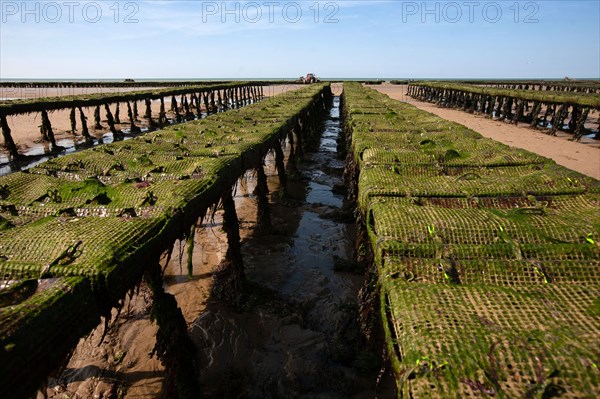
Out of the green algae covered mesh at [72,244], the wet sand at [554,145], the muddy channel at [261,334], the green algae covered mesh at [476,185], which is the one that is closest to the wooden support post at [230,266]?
the muddy channel at [261,334]

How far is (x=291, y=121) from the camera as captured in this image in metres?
14.0

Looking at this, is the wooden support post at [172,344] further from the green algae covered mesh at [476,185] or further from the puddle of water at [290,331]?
the green algae covered mesh at [476,185]

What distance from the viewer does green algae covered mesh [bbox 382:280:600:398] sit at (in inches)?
81.5

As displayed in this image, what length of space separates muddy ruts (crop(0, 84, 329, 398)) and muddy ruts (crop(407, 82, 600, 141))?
24057 mm

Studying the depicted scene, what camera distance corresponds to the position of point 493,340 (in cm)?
238

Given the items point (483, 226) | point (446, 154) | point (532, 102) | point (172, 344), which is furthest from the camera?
point (532, 102)

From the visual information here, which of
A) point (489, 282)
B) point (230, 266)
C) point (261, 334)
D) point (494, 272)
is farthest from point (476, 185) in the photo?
point (230, 266)

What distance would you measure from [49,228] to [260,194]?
6.07 metres

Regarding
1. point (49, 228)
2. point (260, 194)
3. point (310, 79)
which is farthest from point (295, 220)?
point (310, 79)

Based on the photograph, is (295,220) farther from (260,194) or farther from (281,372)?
(281,372)

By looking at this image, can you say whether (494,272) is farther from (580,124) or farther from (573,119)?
(573,119)

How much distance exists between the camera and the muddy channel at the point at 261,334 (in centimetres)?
493

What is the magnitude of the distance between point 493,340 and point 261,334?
4.29 m

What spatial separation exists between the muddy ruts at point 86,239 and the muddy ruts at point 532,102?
2406cm
